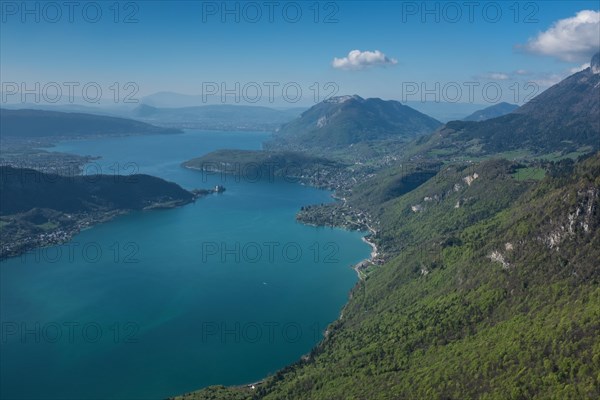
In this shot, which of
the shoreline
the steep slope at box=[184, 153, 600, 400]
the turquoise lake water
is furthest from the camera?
the shoreline

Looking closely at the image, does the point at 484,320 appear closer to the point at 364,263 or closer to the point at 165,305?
the point at 364,263

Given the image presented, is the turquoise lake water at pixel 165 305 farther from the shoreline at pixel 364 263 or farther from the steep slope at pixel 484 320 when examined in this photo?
the steep slope at pixel 484 320

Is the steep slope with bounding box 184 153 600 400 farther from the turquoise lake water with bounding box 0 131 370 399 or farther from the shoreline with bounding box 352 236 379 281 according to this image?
the shoreline with bounding box 352 236 379 281

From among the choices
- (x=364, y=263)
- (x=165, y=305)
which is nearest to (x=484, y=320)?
(x=364, y=263)

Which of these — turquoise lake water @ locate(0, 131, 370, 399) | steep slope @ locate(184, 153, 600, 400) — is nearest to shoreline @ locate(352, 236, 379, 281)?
turquoise lake water @ locate(0, 131, 370, 399)

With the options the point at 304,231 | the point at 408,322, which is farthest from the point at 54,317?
the point at 304,231
